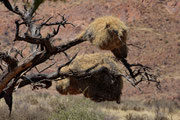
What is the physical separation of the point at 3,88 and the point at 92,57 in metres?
5.03

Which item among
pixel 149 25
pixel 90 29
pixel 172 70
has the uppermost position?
pixel 90 29

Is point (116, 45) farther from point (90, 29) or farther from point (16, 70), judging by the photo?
point (16, 70)

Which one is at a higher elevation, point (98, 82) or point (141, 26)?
point (98, 82)

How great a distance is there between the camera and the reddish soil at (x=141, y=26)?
1260 inches

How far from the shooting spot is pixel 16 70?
7.12 metres

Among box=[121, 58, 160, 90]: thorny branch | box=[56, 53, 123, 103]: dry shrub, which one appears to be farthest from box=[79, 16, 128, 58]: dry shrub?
box=[56, 53, 123, 103]: dry shrub

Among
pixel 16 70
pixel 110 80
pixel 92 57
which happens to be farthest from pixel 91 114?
pixel 92 57

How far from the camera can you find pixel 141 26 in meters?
38.0

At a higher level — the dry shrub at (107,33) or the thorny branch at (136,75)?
the dry shrub at (107,33)

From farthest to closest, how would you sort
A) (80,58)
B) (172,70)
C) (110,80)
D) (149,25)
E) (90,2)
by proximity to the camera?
→ (90,2)
(149,25)
(172,70)
(80,58)
(110,80)

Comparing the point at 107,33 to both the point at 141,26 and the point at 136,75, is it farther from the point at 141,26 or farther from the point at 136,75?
the point at 141,26

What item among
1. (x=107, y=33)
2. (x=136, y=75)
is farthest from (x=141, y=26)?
(x=107, y=33)

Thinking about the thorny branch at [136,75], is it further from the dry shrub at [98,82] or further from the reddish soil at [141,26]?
the reddish soil at [141,26]

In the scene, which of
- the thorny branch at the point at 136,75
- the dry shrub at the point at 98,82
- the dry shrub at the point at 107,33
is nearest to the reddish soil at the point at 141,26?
the dry shrub at the point at 98,82
